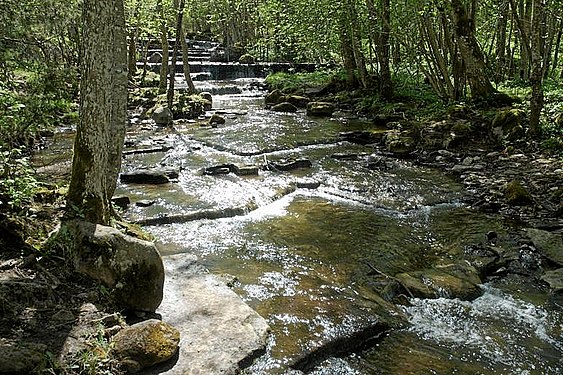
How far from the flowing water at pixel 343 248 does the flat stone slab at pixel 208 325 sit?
0.71 feet

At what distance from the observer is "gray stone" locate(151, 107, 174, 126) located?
1953cm

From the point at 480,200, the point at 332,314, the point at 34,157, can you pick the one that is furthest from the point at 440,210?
the point at 34,157

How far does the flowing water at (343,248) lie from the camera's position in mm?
5227

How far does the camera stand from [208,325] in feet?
16.6

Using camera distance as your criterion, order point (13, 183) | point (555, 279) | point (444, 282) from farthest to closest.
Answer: point (555, 279), point (444, 282), point (13, 183)

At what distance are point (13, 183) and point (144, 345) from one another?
2.50 m

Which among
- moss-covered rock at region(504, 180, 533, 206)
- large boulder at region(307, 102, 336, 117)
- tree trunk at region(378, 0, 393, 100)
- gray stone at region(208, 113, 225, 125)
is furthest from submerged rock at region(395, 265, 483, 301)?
large boulder at region(307, 102, 336, 117)

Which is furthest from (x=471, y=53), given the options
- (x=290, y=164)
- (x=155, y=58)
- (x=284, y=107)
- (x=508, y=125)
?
(x=155, y=58)

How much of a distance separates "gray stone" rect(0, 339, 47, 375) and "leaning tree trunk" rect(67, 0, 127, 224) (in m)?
1.74

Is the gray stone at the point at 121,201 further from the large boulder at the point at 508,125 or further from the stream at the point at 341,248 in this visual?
the large boulder at the point at 508,125

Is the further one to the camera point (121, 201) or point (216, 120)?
point (216, 120)

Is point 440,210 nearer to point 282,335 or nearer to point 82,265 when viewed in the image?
point 282,335

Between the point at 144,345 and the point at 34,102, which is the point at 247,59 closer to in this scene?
the point at 34,102

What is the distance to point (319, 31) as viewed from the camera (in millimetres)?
24062
